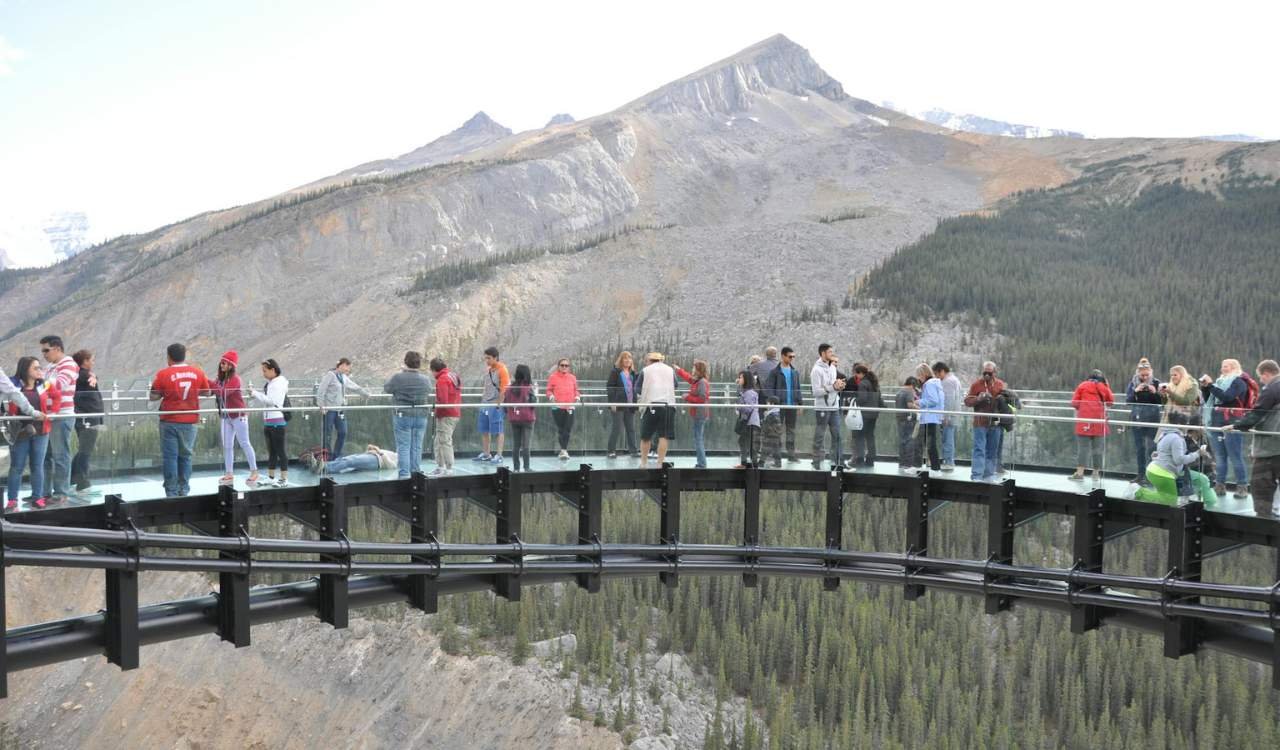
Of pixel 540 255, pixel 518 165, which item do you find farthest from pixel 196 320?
pixel 518 165

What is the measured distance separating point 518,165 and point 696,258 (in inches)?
1511

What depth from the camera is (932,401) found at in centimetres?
2300

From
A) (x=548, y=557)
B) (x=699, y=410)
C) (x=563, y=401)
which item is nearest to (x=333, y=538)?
(x=563, y=401)

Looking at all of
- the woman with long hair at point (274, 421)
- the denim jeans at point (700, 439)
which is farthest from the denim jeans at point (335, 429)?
the denim jeans at point (700, 439)

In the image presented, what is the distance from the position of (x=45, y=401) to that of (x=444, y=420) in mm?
6540

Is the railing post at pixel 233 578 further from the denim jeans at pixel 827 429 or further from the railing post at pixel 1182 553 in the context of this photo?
the railing post at pixel 1182 553

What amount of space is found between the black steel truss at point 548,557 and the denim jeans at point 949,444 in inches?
16.6

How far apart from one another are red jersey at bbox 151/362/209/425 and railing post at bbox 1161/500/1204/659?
15053mm

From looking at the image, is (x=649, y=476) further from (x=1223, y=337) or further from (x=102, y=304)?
(x=102, y=304)

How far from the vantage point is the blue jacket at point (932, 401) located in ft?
75.1

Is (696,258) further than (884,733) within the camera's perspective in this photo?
Yes

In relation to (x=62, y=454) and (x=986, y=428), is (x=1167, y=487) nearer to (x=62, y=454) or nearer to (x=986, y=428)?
(x=986, y=428)

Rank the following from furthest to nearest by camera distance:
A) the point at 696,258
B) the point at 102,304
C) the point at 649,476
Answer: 1. the point at 102,304
2. the point at 696,258
3. the point at 649,476

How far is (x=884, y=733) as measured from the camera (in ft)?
119
